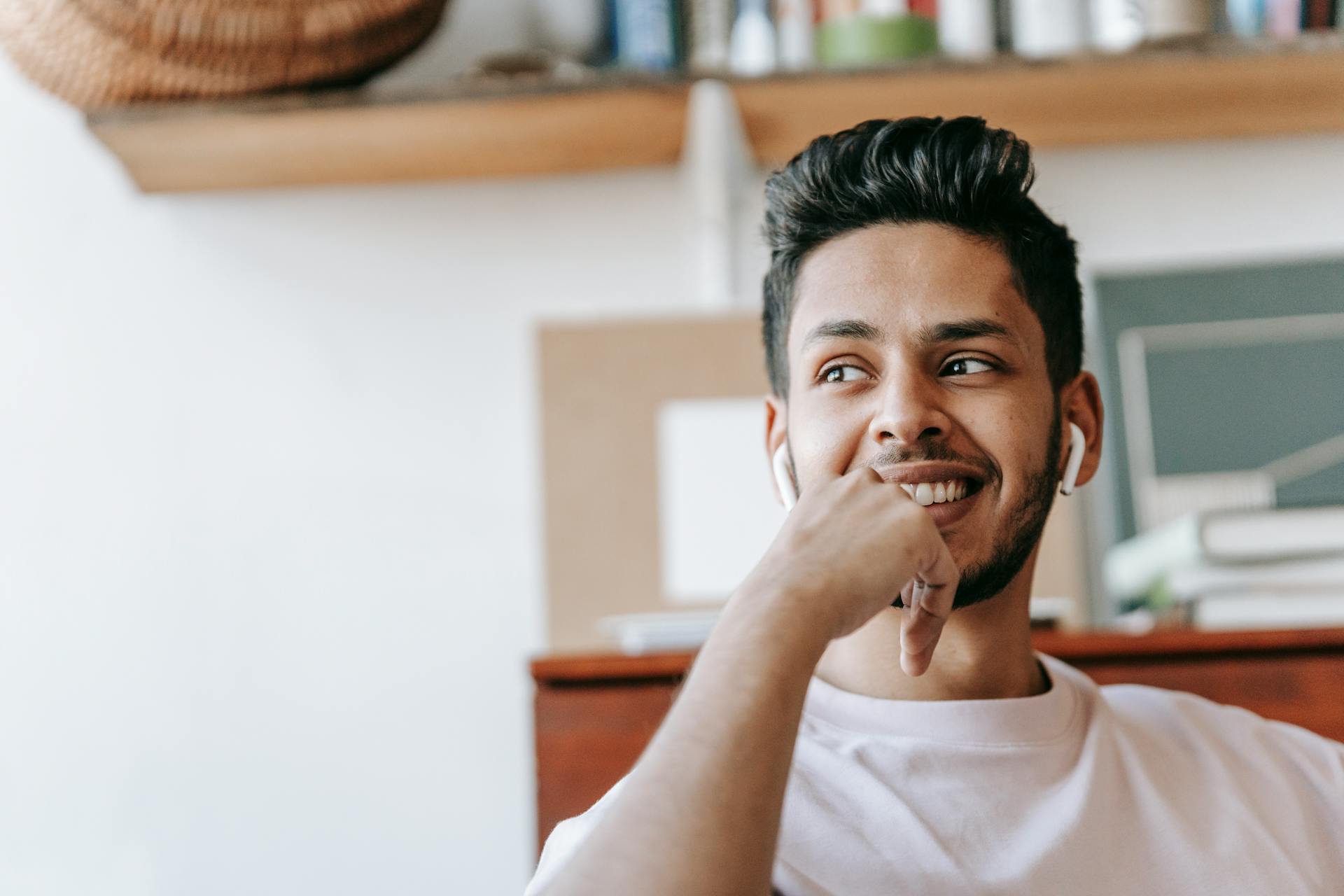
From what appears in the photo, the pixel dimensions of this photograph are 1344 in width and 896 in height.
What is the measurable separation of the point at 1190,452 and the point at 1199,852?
2.68ft

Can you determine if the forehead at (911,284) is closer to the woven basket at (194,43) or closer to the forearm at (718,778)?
the forearm at (718,778)

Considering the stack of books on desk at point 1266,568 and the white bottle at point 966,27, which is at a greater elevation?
the white bottle at point 966,27

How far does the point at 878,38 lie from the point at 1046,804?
3.15ft

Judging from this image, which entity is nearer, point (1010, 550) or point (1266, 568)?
point (1010, 550)

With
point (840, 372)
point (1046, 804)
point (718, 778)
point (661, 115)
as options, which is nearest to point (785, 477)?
point (840, 372)

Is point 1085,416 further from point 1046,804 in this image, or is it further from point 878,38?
point 878,38

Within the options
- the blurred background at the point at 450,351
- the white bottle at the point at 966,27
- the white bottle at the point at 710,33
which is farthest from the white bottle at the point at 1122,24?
the white bottle at the point at 710,33

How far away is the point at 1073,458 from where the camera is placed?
1150 mm

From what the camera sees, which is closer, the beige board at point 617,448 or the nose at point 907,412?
the nose at point 907,412

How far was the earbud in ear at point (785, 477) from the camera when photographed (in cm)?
111

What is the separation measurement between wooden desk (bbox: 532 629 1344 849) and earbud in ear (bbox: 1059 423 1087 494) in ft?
0.67

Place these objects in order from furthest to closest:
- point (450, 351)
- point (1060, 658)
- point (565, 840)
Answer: point (450, 351)
point (1060, 658)
point (565, 840)

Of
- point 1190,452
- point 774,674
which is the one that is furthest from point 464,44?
point 774,674

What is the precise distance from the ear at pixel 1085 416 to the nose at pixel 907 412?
0.55 ft
